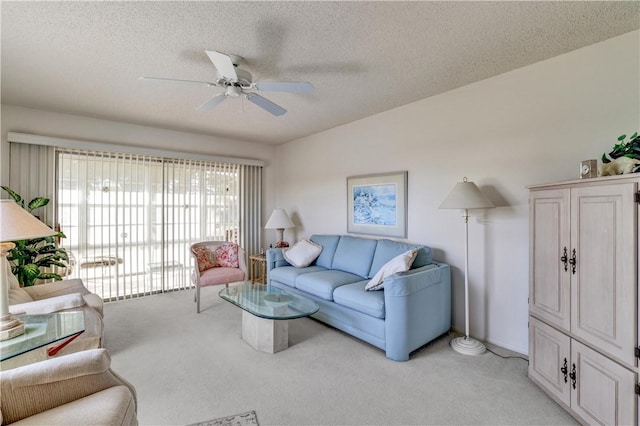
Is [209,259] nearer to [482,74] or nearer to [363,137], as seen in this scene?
[363,137]

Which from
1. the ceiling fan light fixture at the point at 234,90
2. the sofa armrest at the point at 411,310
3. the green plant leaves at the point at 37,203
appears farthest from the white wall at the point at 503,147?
the green plant leaves at the point at 37,203

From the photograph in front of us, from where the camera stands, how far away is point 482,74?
2.76m

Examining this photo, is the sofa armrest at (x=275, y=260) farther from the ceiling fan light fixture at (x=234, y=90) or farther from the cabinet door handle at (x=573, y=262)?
the cabinet door handle at (x=573, y=262)

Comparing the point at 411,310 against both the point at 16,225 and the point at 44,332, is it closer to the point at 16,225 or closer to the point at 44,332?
the point at 44,332

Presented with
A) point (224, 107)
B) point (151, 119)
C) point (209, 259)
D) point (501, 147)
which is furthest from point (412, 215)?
point (151, 119)

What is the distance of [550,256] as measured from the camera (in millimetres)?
2066

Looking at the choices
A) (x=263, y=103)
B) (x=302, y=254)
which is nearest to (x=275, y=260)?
(x=302, y=254)

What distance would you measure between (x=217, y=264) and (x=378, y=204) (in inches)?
98.9

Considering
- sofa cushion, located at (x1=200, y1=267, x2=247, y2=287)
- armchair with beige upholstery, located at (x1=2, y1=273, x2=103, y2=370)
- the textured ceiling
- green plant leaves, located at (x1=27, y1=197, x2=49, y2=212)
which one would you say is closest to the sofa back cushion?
the textured ceiling

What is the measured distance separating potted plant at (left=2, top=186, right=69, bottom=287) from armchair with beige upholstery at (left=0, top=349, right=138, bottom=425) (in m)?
2.79

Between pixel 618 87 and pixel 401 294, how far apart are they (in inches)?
87.8

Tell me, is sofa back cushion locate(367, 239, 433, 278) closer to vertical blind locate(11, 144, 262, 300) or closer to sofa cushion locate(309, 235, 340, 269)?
sofa cushion locate(309, 235, 340, 269)

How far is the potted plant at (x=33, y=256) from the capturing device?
3.29m

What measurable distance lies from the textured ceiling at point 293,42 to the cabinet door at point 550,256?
1.18 meters
